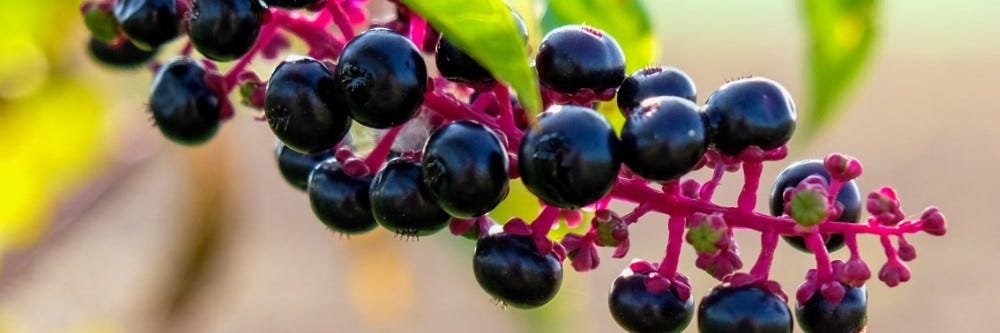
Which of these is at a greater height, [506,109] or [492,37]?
[492,37]

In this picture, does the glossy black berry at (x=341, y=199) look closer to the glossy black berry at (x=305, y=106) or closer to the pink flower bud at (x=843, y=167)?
the glossy black berry at (x=305, y=106)

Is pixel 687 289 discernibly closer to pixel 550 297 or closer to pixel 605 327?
pixel 550 297

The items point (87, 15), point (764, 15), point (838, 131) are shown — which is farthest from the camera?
point (764, 15)

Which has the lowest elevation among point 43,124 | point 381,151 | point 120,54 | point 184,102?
point 43,124

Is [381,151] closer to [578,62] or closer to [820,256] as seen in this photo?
[578,62]

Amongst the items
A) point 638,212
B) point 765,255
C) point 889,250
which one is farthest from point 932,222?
point 638,212

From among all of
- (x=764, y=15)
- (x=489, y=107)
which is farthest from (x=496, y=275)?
(x=764, y=15)

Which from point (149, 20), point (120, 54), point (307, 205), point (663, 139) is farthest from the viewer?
point (307, 205)
